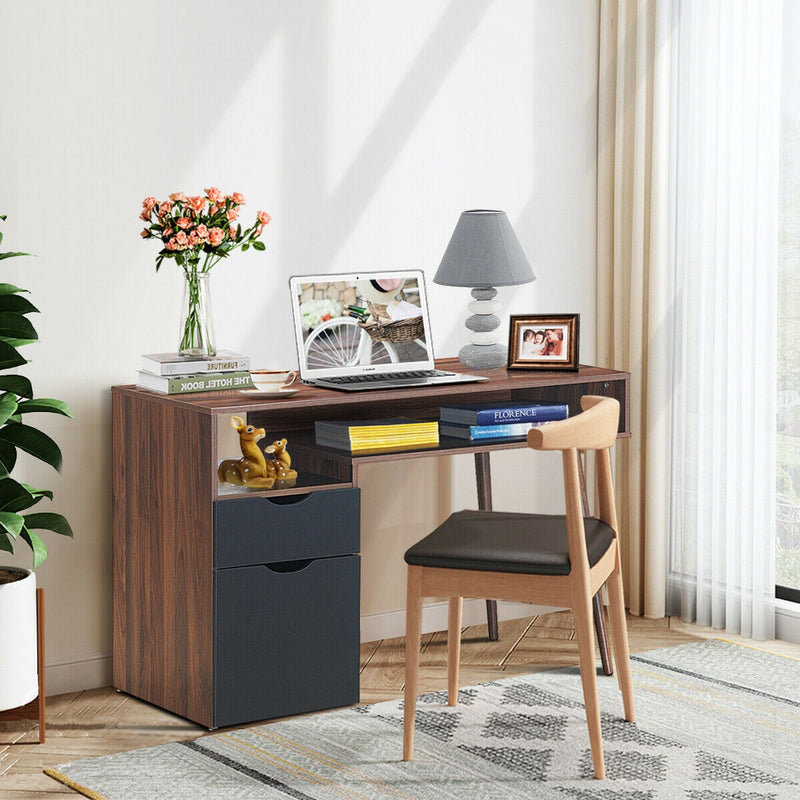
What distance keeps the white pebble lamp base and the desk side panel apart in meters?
0.89

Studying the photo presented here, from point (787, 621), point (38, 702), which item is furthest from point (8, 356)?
point (787, 621)

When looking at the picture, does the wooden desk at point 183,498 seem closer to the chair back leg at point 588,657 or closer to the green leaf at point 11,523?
the green leaf at point 11,523

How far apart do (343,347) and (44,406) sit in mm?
788

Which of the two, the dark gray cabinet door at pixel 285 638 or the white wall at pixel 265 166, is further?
the white wall at pixel 265 166

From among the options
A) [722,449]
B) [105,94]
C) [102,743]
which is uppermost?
[105,94]

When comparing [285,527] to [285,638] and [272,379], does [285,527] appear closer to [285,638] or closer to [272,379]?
[285,638]

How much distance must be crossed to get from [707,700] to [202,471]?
4.51 feet

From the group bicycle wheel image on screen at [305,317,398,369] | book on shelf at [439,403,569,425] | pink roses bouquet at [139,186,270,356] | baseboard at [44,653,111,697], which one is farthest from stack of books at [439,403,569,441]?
baseboard at [44,653,111,697]

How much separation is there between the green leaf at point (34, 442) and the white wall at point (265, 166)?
23 centimetres

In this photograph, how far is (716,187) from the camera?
12.6ft

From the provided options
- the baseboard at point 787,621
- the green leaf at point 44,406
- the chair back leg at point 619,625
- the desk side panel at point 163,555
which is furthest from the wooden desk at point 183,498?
the baseboard at point 787,621

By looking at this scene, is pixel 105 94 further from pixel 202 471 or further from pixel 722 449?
pixel 722 449

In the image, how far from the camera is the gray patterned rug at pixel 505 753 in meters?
2.72

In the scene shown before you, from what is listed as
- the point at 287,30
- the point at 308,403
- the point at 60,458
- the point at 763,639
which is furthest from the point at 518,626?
the point at 287,30
